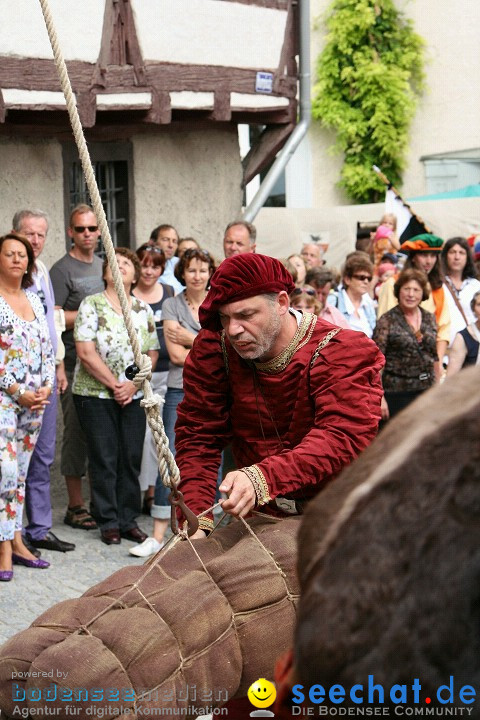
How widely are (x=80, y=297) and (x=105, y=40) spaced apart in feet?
10.8

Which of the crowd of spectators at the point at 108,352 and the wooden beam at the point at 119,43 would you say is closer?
the crowd of spectators at the point at 108,352

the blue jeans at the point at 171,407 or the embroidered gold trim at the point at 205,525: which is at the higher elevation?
the embroidered gold trim at the point at 205,525

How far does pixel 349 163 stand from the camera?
78.2ft

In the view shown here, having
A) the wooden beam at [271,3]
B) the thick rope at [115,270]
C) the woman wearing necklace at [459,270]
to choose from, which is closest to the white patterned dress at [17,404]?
the thick rope at [115,270]

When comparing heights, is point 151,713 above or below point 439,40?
below

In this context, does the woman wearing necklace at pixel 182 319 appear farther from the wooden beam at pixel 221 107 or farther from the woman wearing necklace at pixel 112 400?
the wooden beam at pixel 221 107

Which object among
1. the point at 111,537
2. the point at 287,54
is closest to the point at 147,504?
the point at 111,537

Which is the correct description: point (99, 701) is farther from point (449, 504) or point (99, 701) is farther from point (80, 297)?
point (80, 297)

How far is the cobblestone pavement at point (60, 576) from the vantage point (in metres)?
6.31

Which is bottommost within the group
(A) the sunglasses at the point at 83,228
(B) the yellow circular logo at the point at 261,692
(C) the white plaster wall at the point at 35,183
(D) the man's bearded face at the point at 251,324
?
(B) the yellow circular logo at the point at 261,692

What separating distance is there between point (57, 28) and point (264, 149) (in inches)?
147

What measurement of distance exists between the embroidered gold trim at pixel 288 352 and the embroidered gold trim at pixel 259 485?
0.49 m

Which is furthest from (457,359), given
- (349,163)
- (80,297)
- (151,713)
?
(349,163)

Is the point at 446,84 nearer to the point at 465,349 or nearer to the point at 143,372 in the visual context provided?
the point at 465,349
